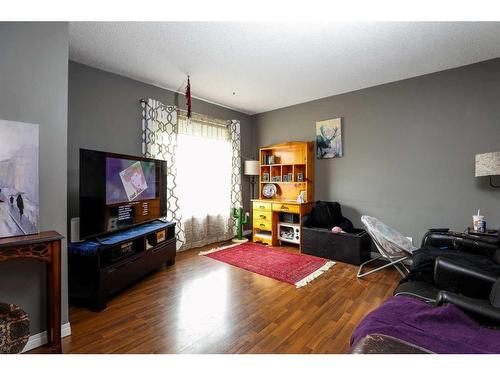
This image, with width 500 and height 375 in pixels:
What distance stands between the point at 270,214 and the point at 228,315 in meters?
2.36

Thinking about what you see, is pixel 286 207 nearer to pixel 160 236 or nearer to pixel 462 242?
pixel 160 236

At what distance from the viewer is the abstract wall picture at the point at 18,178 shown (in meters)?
1.51

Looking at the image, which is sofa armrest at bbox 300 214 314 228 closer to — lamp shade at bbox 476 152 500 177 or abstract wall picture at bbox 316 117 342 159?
abstract wall picture at bbox 316 117 342 159

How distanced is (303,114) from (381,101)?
1261mm

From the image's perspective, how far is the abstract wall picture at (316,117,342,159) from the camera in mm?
3883

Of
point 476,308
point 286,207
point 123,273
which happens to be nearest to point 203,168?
point 286,207

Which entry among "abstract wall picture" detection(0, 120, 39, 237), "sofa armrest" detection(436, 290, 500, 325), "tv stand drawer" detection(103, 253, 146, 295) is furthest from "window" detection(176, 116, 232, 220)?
"sofa armrest" detection(436, 290, 500, 325)

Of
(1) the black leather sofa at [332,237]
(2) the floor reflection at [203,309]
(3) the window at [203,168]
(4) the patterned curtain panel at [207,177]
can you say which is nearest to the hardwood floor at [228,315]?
(2) the floor reflection at [203,309]

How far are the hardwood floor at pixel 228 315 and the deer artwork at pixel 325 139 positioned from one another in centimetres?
201

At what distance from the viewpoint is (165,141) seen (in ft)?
11.6

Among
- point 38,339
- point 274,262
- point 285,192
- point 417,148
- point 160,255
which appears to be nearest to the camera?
point 38,339

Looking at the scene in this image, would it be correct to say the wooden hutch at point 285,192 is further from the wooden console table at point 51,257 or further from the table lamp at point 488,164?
the wooden console table at point 51,257

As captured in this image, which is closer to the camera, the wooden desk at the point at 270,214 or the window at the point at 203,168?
the window at the point at 203,168

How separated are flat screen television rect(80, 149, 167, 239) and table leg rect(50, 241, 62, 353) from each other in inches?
26.3
